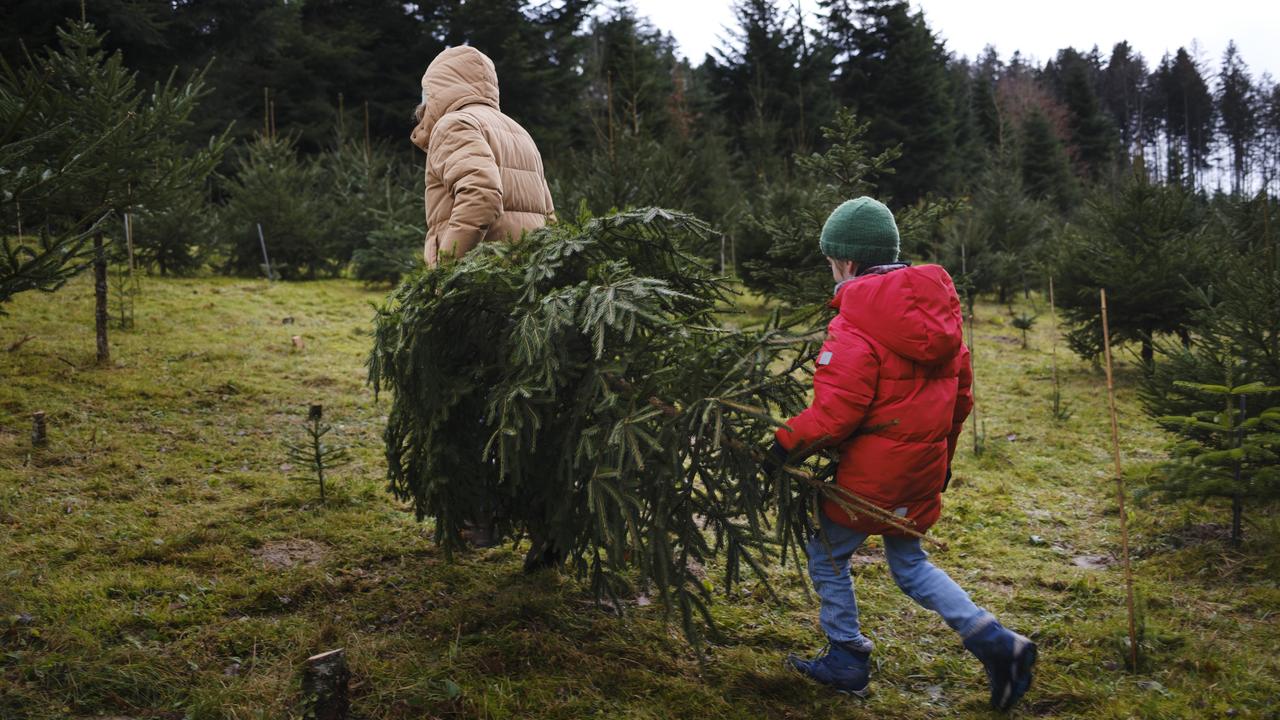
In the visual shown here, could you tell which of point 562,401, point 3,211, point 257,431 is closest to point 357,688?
point 562,401

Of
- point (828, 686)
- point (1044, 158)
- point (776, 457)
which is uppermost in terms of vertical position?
point (1044, 158)

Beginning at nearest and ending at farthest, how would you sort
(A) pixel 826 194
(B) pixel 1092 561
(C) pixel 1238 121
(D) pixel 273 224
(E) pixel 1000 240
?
1. (B) pixel 1092 561
2. (A) pixel 826 194
3. (D) pixel 273 224
4. (E) pixel 1000 240
5. (C) pixel 1238 121

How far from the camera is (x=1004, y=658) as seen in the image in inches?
111

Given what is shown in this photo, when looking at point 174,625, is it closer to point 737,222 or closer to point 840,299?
point 840,299

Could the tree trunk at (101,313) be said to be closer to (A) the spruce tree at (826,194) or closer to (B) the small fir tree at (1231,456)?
(A) the spruce tree at (826,194)

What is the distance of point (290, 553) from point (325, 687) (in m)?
1.79

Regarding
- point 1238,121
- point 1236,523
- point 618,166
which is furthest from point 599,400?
point 1238,121

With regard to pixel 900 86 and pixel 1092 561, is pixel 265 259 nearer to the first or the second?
pixel 1092 561

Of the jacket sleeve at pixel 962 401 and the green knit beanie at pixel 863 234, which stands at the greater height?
the green knit beanie at pixel 863 234

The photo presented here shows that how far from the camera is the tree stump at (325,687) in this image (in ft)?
8.17

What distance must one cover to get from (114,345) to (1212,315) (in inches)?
382

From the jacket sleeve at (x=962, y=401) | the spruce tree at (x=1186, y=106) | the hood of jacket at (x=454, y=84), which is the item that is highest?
the spruce tree at (x=1186, y=106)

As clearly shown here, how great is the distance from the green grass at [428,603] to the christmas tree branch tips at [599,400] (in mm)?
372

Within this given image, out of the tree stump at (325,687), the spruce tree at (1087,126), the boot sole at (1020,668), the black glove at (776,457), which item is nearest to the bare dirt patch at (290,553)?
the tree stump at (325,687)
